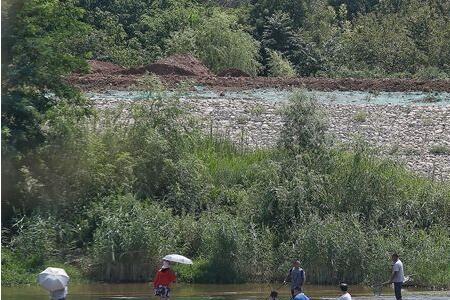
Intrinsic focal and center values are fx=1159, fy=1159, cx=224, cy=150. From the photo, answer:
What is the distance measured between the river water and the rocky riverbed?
Answer: 9190 mm

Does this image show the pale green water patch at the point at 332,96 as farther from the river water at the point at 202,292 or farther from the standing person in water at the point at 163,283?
the standing person in water at the point at 163,283

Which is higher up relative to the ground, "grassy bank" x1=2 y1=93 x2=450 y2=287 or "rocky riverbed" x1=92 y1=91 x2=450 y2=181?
"rocky riverbed" x1=92 y1=91 x2=450 y2=181

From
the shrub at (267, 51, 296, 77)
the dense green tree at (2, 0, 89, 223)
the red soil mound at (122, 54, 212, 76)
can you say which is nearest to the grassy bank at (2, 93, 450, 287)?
the dense green tree at (2, 0, 89, 223)

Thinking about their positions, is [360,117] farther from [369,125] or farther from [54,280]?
[54,280]

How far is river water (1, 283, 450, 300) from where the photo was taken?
2619 centimetres

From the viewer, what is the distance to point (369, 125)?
42906 millimetres

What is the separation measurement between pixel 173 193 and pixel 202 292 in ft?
20.6

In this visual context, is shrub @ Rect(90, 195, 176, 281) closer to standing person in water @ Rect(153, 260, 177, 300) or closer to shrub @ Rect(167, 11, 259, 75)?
standing person in water @ Rect(153, 260, 177, 300)

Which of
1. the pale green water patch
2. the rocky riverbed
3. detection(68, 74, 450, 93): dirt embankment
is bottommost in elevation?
the rocky riverbed

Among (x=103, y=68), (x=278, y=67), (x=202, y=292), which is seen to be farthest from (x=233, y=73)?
(x=202, y=292)

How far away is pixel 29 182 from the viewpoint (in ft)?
107

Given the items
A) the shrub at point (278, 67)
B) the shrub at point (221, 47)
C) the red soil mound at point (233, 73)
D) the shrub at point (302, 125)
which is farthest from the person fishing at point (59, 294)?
the shrub at point (278, 67)

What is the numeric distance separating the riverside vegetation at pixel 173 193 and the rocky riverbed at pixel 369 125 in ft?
9.45

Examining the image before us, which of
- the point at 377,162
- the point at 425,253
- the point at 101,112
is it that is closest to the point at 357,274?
the point at 425,253
